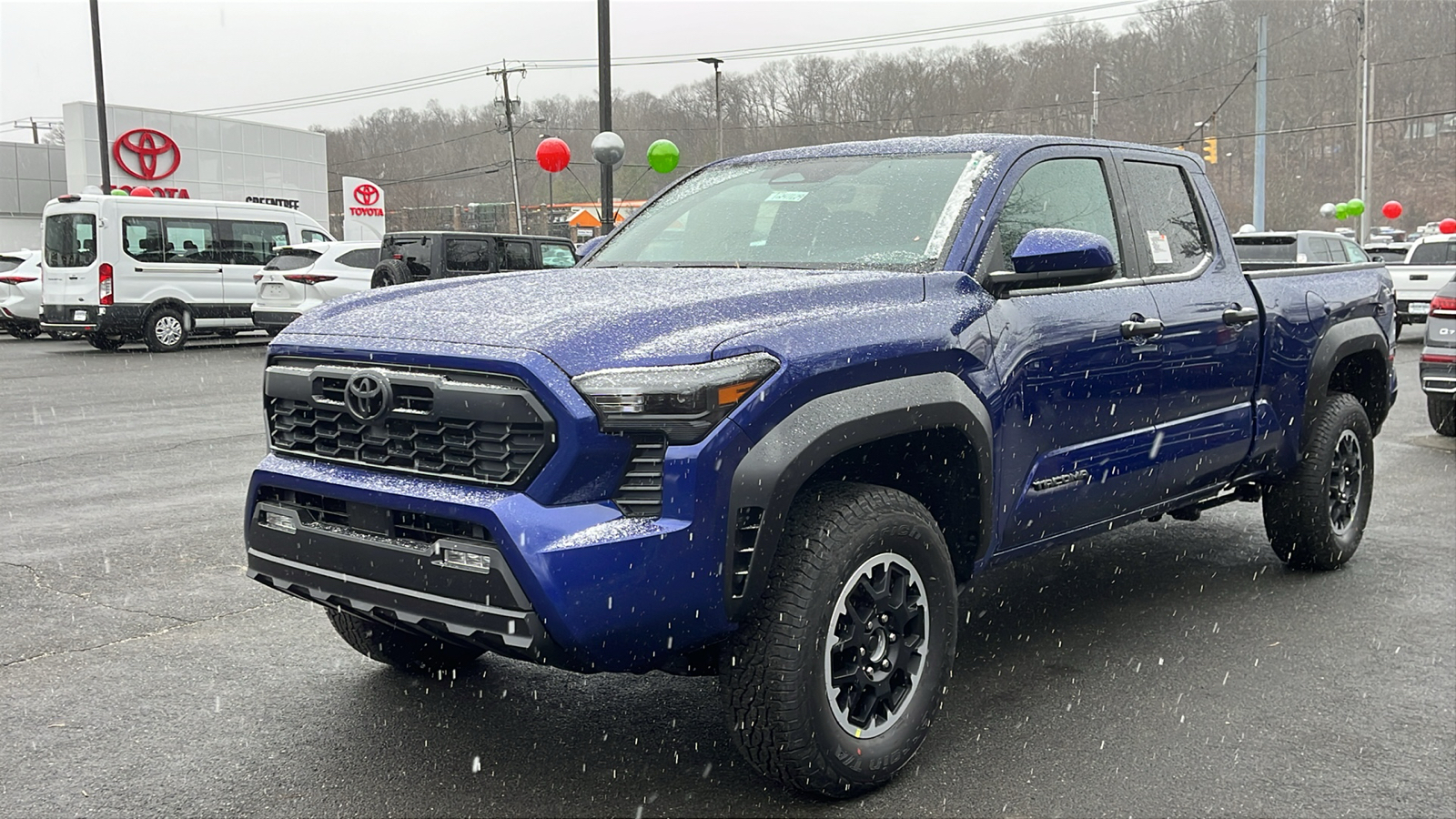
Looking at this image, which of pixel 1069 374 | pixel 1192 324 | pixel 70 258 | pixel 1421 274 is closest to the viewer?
pixel 1069 374

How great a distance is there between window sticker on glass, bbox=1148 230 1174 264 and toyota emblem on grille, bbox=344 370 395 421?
2.97 meters

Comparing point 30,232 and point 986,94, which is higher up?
point 986,94

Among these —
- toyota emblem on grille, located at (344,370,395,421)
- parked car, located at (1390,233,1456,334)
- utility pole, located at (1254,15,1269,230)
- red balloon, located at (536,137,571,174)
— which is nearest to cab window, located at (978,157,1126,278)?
toyota emblem on grille, located at (344,370,395,421)

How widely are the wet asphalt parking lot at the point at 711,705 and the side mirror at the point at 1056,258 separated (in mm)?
1400

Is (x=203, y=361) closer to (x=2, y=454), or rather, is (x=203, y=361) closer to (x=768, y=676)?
(x=2, y=454)

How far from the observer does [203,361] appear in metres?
18.7

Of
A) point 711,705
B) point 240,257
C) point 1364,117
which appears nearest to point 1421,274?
point 1364,117

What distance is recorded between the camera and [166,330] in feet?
68.0

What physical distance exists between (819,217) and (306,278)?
16.7 m

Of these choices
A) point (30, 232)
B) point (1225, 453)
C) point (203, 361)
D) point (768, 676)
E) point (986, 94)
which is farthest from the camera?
point (30, 232)

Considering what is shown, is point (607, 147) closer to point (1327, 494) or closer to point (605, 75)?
point (605, 75)

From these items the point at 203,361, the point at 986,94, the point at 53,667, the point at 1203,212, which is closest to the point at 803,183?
the point at 1203,212

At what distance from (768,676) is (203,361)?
17.5 metres

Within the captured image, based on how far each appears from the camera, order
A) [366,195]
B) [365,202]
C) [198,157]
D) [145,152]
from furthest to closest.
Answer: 1. [198,157]
2. [145,152]
3. [365,202]
4. [366,195]
